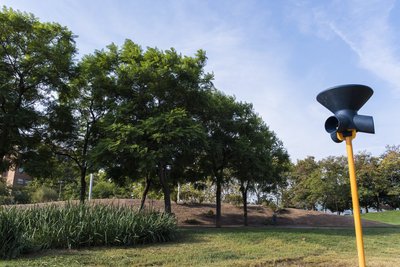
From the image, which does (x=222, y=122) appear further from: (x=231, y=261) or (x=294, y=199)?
(x=294, y=199)

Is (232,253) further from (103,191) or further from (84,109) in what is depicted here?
(103,191)

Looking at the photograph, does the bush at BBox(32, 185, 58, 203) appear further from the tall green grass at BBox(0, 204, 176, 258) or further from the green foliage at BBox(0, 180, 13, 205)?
the tall green grass at BBox(0, 204, 176, 258)

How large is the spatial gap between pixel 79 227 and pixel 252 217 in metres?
18.4

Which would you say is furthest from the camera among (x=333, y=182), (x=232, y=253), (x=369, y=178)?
(x=369, y=178)

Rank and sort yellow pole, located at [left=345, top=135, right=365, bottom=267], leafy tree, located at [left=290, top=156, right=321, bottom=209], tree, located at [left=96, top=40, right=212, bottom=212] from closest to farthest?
yellow pole, located at [left=345, top=135, right=365, bottom=267], tree, located at [left=96, top=40, right=212, bottom=212], leafy tree, located at [left=290, top=156, right=321, bottom=209]

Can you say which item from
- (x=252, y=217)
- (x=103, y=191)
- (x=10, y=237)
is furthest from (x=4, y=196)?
(x=103, y=191)

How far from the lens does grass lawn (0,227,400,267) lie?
8281mm

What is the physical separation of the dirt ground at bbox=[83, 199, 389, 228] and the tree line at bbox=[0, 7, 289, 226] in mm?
5550

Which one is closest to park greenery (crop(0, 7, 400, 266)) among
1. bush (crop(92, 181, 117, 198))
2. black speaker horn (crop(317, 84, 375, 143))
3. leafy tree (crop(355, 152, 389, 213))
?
black speaker horn (crop(317, 84, 375, 143))

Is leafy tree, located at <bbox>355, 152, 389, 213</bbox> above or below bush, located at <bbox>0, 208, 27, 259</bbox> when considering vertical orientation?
above

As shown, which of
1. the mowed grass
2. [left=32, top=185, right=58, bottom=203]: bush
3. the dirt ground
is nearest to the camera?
the dirt ground

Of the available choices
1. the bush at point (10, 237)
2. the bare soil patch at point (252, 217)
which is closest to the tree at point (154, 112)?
the bush at point (10, 237)

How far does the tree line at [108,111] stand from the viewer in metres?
14.2

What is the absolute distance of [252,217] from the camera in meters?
26.6
